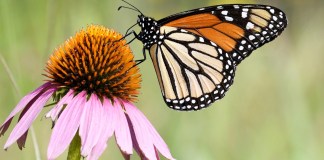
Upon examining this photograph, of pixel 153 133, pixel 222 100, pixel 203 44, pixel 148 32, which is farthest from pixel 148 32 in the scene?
pixel 222 100

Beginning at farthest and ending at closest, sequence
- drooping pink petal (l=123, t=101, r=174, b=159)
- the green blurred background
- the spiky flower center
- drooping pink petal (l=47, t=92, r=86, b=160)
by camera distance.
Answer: the green blurred background → the spiky flower center → drooping pink petal (l=123, t=101, r=174, b=159) → drooping pink petal (l=47, t=92, r=86, b=160)

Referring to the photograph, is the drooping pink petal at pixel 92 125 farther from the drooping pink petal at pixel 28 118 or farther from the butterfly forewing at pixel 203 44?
the butterfly forewing at pixel 203 44

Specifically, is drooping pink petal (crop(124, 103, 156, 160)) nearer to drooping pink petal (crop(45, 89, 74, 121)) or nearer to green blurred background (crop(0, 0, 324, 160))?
drooping pink petal (crop(45, 89, 74, 121))

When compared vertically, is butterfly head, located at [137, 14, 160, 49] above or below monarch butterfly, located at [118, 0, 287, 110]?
above

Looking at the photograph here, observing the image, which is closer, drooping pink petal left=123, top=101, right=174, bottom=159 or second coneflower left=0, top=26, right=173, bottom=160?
second coneflower left=0, top=26, right=173, bottom=160

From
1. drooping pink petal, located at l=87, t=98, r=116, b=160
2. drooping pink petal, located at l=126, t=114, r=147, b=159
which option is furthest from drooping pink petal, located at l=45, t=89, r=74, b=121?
drooping pink petal, located at l=126, t=114, r=147, b=159

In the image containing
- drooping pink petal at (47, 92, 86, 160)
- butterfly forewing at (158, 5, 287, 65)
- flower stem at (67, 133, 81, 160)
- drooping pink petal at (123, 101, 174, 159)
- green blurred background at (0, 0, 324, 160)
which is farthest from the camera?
green blurred background at (0, 0, 324, 160)

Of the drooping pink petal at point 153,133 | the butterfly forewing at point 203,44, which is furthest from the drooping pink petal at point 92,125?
the butterfly forewing at point 203,44
